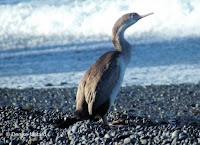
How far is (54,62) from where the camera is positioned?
37.1 feet

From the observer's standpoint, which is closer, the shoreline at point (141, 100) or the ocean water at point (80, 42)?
the shoreline at point (141, 100)

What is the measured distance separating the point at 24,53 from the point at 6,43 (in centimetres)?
227

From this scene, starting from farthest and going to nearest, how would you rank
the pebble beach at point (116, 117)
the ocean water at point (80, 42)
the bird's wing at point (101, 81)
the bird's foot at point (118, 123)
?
the ocean water at point (80, 42), the bird's foot at point (118, 123), the bird's wing at point (101, 81), the pebble beach at point (116, 117)

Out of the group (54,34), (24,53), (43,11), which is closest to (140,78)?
(24,53)

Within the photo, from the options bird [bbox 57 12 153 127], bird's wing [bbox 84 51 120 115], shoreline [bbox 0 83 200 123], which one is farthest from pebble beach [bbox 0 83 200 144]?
bird's wing [bbox 84 51 120 115]

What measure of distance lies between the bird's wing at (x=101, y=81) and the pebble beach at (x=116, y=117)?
0.31 metres

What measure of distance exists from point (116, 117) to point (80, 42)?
27.5 feet

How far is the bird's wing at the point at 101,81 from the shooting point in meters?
4.88

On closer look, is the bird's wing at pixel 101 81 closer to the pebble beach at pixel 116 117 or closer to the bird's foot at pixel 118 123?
the pebble beach at pixel 116 117

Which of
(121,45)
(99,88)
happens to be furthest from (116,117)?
(121,45)

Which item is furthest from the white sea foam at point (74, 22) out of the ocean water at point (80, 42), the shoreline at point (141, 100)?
the shoreline at point (141, 100)

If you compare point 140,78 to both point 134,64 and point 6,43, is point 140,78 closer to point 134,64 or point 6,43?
point 134,64

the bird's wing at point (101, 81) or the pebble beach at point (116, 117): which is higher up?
the bird's wing at point (101, 81)

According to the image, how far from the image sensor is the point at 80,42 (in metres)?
13.8
